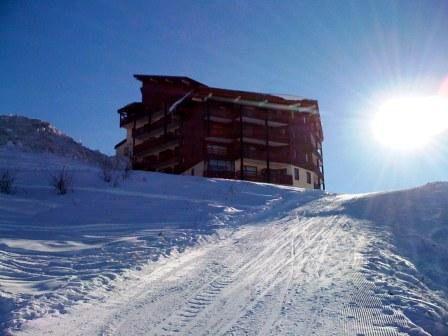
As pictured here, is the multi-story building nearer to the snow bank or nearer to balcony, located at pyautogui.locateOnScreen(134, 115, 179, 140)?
balcony, located at pyautogui.locateOnScreen(134, 115, 179, 140)

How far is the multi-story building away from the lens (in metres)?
44.3

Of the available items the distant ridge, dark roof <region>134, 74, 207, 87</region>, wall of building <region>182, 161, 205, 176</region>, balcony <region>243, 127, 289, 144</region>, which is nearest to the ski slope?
the distant ridge

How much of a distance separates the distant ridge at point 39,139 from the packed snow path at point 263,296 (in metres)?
22.3

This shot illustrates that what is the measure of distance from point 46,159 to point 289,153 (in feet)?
94.4

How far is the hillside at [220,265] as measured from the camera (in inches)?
237

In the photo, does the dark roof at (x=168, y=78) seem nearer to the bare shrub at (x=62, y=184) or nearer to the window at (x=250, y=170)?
the window at (x=250, y=170)

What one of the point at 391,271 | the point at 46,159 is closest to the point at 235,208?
the point at 391,271

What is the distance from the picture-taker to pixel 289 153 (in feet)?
154

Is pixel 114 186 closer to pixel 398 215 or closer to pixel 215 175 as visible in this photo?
pixel 398 215

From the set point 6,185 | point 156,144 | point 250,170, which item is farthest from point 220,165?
point 6,185

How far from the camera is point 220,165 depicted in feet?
144

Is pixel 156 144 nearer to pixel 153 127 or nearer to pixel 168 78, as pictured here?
pixel 153 127

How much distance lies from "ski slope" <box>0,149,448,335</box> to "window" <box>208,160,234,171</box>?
2673 centimetres

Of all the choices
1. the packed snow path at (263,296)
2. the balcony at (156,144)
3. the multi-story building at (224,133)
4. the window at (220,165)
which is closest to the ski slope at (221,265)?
the packed snow path at (263,296)
